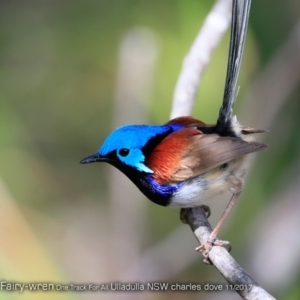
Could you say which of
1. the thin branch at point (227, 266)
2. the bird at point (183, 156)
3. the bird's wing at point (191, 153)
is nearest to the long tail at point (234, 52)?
the bird at point (183, 156)

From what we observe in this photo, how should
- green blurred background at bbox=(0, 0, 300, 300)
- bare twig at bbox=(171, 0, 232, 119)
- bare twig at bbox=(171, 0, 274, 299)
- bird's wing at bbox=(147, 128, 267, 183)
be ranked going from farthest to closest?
green blurred background at bbox=(0, 0, 300, 300) < bare twig at bbox=(171, 0, 232, 119) < bird's wing at bbox=(147, 128, 267, 183) < bare twig at bbox=(171, 0, 274, 299)

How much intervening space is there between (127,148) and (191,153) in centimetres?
27

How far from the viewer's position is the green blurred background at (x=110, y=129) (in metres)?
3.78

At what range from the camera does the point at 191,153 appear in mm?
2641

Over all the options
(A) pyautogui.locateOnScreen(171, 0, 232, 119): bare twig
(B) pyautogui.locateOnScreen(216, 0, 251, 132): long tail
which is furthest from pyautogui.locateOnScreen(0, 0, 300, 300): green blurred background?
(B) pyautogui.locateOnScreen(216, 0, 251, 132): long tail

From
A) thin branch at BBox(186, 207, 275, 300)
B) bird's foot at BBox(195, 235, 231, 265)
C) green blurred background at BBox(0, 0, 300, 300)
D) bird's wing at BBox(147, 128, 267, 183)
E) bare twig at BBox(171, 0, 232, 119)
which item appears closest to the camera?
thin branch at BBox(186, 207, 275, 300)

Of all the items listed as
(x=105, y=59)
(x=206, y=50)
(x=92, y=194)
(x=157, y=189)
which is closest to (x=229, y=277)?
(x=157, y=189)

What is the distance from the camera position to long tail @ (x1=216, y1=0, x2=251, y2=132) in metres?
2.61

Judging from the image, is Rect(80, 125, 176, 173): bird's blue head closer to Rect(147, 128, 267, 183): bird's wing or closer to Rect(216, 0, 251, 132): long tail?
Rect(147, 128, 267, 183): bird's wing

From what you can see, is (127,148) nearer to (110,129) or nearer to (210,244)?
(210,244)

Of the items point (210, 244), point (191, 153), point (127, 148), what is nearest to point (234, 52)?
point (191, 153)

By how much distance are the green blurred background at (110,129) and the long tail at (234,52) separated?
113 cm

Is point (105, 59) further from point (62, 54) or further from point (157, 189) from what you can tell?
point (157, 189)

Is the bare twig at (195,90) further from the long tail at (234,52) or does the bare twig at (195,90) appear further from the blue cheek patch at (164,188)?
the blue cheek patch at (164,188)
